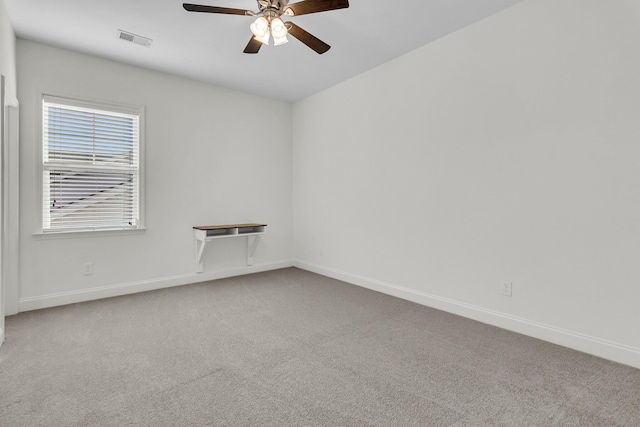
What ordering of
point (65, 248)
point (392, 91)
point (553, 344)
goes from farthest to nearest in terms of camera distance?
point (392, 91)
point (65, 248)
point (553, 344)

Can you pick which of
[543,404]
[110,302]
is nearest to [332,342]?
[543,404]

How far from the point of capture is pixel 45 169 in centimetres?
339

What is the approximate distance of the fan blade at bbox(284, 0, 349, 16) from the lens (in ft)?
7.16

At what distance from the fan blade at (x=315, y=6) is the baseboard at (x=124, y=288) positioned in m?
3.42

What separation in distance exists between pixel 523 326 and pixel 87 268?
439 centimetres

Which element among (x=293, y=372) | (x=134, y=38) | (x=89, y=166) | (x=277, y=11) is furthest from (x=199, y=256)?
(x=277, y=11)

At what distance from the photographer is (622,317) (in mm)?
2281

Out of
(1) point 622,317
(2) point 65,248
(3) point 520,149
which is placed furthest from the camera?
(2) point 65,248

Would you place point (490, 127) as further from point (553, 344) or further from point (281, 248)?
point (281, 248)

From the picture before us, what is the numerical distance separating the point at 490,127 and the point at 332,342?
2.33 metres

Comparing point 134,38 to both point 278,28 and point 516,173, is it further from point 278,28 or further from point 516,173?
point 516,173

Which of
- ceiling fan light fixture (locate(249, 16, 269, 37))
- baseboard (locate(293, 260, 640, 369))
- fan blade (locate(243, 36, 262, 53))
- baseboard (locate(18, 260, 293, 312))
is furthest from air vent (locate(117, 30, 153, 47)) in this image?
baseboard (locate(293, 260, 640, 369))

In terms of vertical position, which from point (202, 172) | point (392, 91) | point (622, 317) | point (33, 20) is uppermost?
point (33, 20)

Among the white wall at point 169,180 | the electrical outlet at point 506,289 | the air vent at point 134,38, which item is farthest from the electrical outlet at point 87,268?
the electrical outlet at point 506,289
